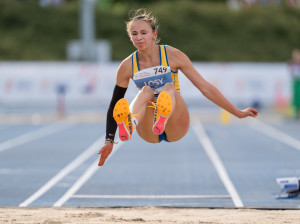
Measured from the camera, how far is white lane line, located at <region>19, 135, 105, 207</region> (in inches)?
287

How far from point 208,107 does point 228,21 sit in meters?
22.1

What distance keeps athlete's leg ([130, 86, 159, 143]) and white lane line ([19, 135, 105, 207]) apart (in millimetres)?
1647

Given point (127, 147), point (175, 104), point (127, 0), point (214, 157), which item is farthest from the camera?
point (127, 0)

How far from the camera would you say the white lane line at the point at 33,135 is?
1303cm

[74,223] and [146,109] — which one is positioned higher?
[146,109]

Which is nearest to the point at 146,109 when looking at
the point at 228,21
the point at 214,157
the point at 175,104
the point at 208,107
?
the point at 175,104

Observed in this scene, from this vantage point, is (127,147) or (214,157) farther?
(127,147)

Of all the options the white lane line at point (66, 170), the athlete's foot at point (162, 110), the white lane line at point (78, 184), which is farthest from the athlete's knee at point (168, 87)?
the white lane line at point (66, 170)

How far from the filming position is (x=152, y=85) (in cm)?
599

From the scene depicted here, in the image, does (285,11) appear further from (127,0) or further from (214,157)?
(214,157)

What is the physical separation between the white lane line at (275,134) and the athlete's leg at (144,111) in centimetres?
674

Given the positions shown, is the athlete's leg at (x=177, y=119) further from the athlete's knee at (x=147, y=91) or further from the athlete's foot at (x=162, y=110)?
the athlete's foot at (x=162, y=110)

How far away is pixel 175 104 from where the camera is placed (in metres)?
5.90

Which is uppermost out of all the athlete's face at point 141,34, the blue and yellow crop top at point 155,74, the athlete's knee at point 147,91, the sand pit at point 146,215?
the athlete's face at point 141,34
